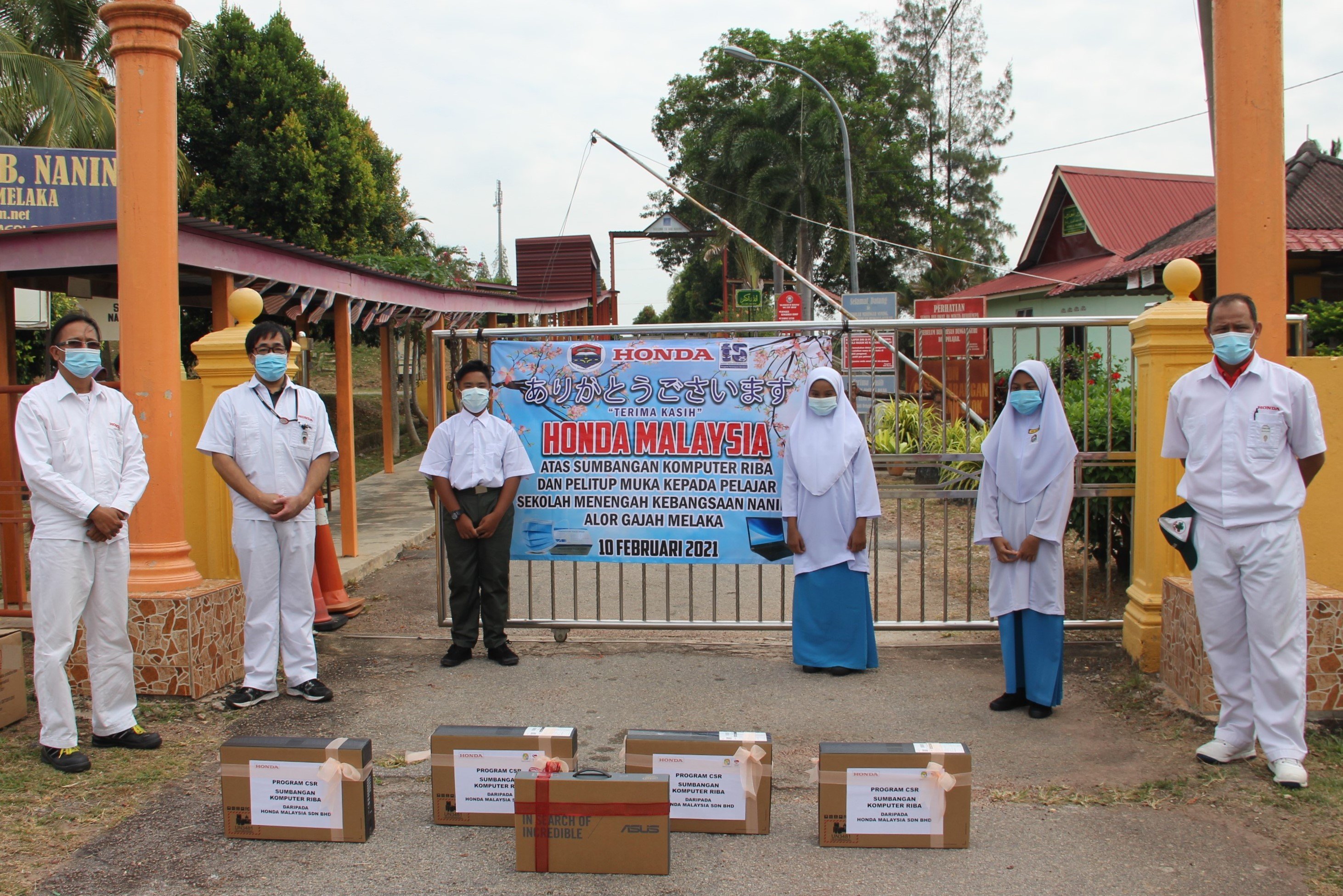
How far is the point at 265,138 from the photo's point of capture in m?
17.3

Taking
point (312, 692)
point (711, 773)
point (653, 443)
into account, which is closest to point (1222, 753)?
point (711, 773)

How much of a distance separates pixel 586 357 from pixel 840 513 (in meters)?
1.69

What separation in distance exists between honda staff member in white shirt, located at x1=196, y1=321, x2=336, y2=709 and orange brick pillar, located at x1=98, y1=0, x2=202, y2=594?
0.47 meters

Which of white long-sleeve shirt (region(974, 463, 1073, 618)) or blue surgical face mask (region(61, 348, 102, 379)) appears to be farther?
white long-sleeve shirt (region(974, 463, 1073, 618))

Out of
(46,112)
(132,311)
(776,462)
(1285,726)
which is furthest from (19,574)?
(46,112)

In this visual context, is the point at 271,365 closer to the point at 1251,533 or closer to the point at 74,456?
the point at 74,456

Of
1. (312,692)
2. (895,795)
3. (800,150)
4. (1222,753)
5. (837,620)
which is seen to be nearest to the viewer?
(895,795)

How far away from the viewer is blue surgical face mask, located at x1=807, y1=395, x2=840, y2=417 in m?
5.34

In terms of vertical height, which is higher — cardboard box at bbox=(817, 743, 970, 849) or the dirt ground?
cardboard box at bbox=(817, 743, 970, 849)

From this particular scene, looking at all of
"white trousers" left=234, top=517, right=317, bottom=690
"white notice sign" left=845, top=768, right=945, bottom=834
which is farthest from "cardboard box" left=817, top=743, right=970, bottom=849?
"white trousers" left=234, top=517, right=317, bottom=690

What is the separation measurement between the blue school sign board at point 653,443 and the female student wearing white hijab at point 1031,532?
1214mm

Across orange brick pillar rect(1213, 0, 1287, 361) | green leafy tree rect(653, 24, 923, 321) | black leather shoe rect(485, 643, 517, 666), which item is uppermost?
green leafy tree rect(653, 24, 923, 321)

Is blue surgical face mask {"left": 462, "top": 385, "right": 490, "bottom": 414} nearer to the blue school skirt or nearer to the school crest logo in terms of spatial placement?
the school crest logo

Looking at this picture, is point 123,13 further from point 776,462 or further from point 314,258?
point 776,462
